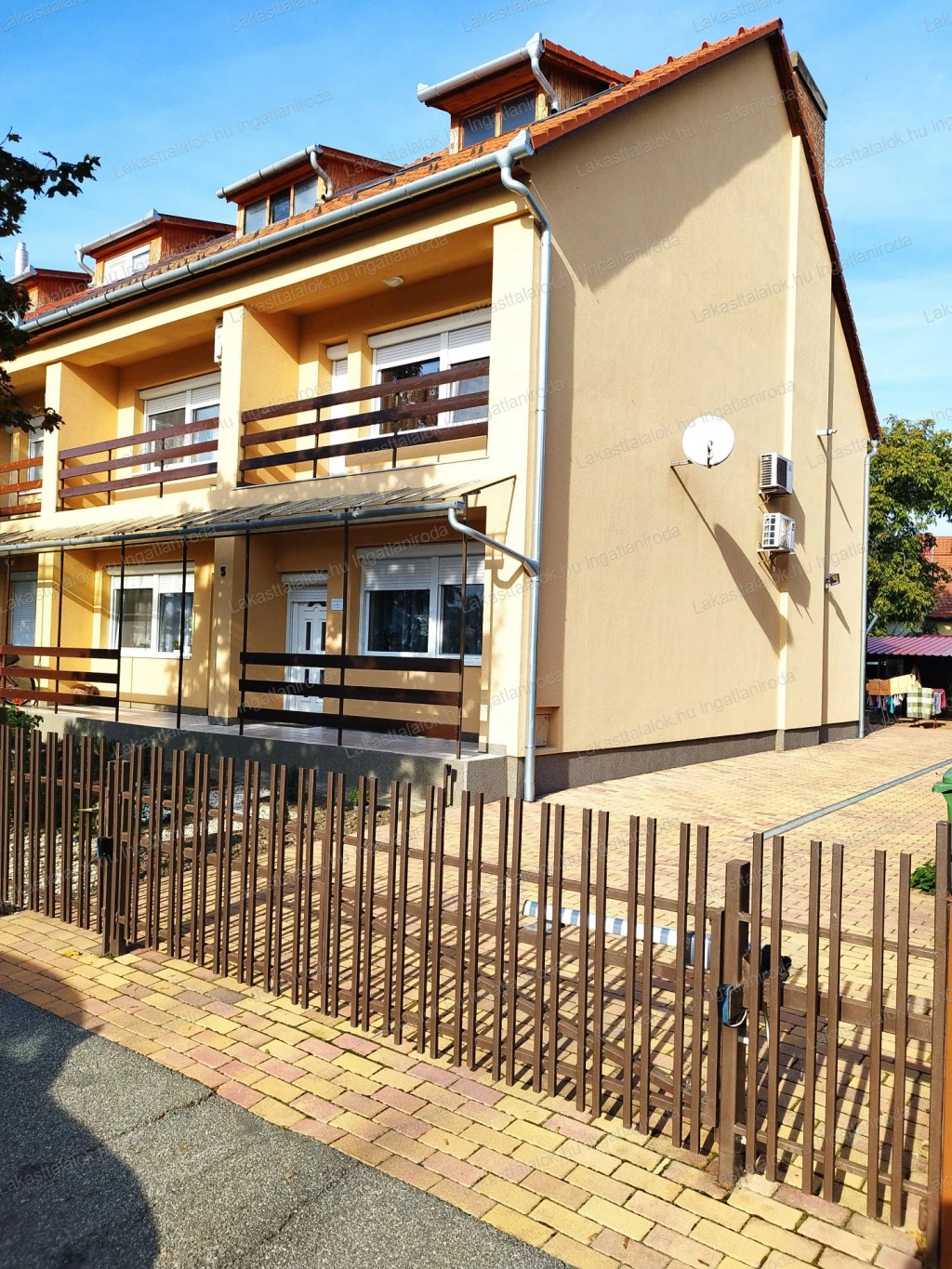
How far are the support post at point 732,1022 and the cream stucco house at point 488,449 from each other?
661 centimetres

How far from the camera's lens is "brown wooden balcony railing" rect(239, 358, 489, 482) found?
37.7 feet

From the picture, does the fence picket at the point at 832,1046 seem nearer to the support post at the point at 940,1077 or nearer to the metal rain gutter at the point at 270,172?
the support post at the point at 940,1077

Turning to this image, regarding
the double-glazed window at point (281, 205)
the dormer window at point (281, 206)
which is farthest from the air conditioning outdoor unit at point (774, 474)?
the dormer window at point (281, 206)

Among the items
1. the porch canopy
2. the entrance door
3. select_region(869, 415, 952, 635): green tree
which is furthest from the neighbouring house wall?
select_region(869, 415, 952, 635): green tree

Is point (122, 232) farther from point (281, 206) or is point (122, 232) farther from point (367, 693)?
point (367, 693)

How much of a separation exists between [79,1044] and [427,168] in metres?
11.9

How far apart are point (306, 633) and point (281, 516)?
3432 millimetres

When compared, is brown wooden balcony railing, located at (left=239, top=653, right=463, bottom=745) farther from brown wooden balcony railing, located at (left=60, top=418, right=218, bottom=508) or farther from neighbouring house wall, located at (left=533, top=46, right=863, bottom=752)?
brown wooden balcony railing, located at (left=60, top=418, right=218, bottom=508)

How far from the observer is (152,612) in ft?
55.8

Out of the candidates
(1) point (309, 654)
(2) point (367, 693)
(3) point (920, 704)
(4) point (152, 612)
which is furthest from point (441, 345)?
(3) point (920, 704)

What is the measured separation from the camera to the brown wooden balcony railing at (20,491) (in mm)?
17422

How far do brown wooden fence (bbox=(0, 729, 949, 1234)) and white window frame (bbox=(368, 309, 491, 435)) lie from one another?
318 inches

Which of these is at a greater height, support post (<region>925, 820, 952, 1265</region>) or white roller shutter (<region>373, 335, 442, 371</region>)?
white roller shutter (<region>373, 335, 442, 371</region>)

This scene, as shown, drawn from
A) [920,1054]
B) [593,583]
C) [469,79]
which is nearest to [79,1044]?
[920,1054]
